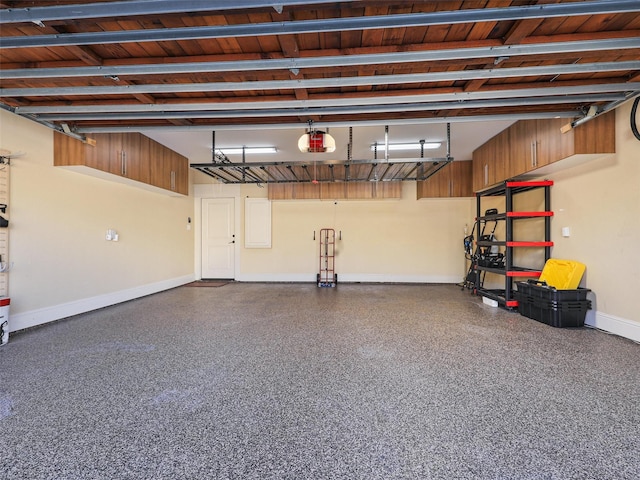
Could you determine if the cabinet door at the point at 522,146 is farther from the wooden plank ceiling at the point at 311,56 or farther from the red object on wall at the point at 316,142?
the red object on wall at the point at 316,142

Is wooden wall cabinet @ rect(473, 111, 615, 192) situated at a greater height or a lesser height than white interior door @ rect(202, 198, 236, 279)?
greater

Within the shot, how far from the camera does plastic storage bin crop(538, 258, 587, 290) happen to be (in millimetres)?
3816

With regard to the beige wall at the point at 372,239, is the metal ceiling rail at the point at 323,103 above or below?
above

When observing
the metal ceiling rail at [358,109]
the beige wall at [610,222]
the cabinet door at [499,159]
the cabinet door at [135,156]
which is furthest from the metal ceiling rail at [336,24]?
the cabinet door at [499,159]

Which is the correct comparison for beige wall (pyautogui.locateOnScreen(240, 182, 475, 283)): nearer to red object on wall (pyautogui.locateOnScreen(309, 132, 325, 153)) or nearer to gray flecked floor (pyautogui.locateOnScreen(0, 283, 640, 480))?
gray flecked floor (pyautogui.locateOnScreen(0, 283, 640, 480))

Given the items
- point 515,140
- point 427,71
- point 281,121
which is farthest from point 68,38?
point 515,140

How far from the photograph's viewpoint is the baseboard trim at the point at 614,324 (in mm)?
3215

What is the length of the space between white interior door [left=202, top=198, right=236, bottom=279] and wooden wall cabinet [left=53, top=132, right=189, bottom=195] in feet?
4.42

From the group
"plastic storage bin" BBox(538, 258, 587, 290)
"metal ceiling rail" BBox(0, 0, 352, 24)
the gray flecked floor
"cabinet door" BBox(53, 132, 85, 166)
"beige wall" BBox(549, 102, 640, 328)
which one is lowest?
the gray flecked floor

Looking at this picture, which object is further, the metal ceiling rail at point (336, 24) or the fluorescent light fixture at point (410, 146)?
the fluorescent light fixture at point (410, 146)

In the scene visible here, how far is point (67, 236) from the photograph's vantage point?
4.13m

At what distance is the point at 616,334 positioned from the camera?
3.39 meters

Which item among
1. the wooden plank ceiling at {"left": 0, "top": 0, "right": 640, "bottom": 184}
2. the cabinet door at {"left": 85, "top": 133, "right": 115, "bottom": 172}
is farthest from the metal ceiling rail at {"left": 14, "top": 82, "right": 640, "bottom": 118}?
the cabinet door at {"left": 85, "top": 133, "right": 115, "bottom": 172}

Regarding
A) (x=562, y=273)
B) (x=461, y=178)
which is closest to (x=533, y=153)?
(x=562, y=273)
